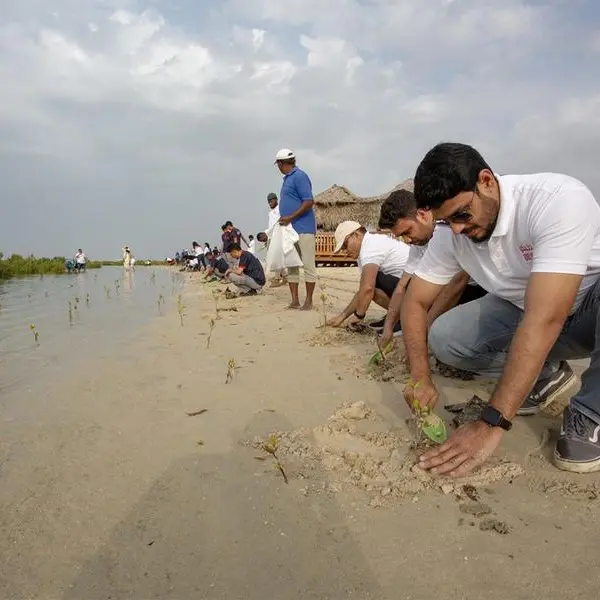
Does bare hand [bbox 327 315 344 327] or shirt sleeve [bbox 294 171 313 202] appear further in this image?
shirt sleeve [bbox 294 171 313 202]

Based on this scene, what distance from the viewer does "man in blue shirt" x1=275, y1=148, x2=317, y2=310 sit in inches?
217

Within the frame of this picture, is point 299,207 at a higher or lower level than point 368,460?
higher

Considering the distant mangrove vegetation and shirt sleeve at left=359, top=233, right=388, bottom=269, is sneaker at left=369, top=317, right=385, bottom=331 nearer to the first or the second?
shirt sleeve at left=359, top=233, right=388, bottom=269

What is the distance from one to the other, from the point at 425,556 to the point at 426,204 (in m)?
1.10

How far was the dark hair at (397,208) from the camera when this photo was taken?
2969 millimetres

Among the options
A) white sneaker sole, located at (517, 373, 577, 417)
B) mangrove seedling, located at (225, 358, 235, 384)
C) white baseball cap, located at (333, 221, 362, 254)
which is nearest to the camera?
white sneaker sole, located at (517, 373, 577, 417)

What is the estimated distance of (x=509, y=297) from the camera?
208 centimetres

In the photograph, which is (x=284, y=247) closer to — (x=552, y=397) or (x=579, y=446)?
(x=552, y=397)

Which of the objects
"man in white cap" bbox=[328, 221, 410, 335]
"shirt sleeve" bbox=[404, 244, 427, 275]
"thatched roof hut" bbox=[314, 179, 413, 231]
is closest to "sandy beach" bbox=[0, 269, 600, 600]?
"shirt sleeve" bbox=[404, 244, 427, 275]

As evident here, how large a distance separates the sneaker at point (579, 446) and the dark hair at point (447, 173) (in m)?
0.92

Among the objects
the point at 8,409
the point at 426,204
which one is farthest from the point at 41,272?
the point at 426,204

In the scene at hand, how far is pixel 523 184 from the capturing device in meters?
1.80

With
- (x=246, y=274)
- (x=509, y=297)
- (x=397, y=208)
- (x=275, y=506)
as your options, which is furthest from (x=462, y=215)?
(x=246, y=274)

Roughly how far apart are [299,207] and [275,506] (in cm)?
435
